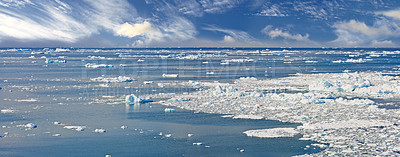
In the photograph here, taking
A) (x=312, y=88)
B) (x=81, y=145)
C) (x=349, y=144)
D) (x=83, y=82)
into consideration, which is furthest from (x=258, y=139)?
(x=83, y=82)

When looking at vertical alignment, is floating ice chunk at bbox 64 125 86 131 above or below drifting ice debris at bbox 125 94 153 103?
A: below

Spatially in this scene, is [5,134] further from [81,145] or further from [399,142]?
[399,142]

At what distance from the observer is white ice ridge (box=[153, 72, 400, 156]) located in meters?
15.5

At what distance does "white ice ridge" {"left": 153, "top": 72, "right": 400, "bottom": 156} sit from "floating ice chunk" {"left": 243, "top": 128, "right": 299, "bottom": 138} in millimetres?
417

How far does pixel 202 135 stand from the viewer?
17.0 meters

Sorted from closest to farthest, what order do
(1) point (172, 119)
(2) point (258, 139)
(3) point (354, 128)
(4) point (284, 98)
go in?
(2) point (258, 139), (3) point (354, 128), (1) point (172, 119), (4) point (284, 98)

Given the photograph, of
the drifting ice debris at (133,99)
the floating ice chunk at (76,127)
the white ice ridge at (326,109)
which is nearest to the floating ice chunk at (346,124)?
the white ice ridge at (326,109)

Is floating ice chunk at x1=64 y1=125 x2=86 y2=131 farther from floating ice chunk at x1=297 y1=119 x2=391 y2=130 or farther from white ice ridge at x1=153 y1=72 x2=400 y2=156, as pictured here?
floating ice chunk at x1=297 y1=119 x2=391 y2=130

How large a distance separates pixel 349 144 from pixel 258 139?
10.3 feet

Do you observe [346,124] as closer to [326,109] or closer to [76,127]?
[326,109]

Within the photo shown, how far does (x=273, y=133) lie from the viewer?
1698cm

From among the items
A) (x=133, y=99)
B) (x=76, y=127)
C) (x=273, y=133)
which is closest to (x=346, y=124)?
(x=273, y=133)

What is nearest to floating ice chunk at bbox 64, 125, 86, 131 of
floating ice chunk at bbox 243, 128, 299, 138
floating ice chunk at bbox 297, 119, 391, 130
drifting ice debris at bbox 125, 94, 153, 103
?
drifting ice debris at bbox 125, 94, 153, 103

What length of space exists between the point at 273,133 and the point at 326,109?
5561 mm
